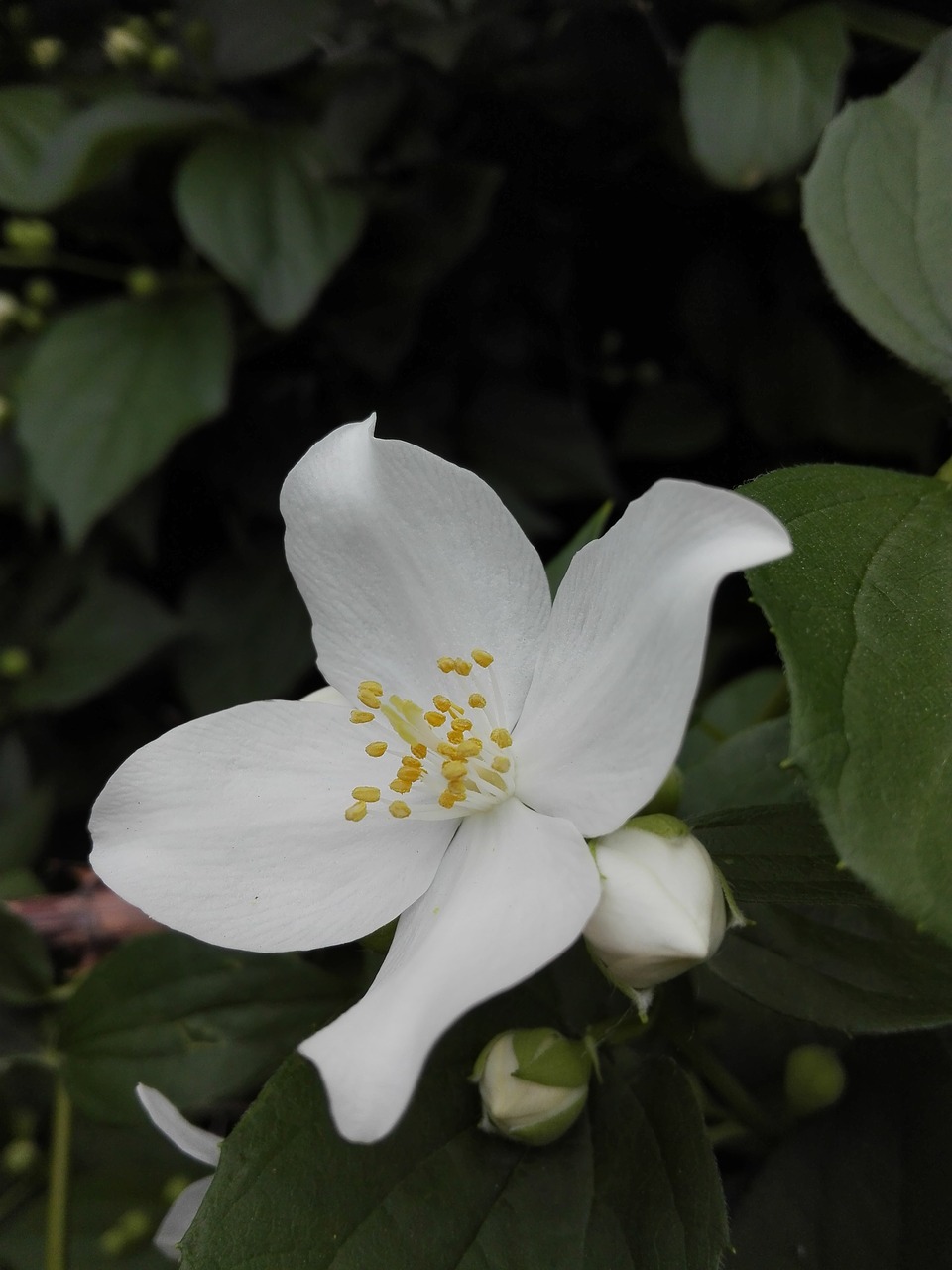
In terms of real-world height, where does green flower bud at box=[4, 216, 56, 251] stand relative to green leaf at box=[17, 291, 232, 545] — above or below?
above

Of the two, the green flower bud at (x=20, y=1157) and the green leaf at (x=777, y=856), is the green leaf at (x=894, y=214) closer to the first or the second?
the green leaf at (x=777, y=856)

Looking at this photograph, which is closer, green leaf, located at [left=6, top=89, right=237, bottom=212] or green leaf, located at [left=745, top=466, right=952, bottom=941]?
green leaf, located at [left=745, top=466, right=952, bottom=941]

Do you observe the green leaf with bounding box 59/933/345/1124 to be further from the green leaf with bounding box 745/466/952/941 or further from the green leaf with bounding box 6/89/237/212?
the green leaf with bounding box 6/89/237/212

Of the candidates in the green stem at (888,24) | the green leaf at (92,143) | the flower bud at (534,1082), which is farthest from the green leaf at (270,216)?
the flower bud at (534,1082)

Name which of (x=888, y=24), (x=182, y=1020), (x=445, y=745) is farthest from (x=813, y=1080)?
(x=888, y=24)

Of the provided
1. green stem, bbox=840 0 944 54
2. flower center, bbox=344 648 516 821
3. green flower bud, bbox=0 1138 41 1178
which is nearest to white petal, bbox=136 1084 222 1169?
flower center, bbox=344 648 516 821

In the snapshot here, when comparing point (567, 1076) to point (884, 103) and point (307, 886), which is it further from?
point (884, 103)

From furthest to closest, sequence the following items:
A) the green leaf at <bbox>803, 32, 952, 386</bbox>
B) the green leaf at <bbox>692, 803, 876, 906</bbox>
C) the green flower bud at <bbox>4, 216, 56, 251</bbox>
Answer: the green flower bud at <bbox>4, 216, 56, 251</bbox>, the green leaf at <bbox>803, 32, 952, 386</bbox>, the green leaf at <bbox>692, 803, 876, 906</bbox>
